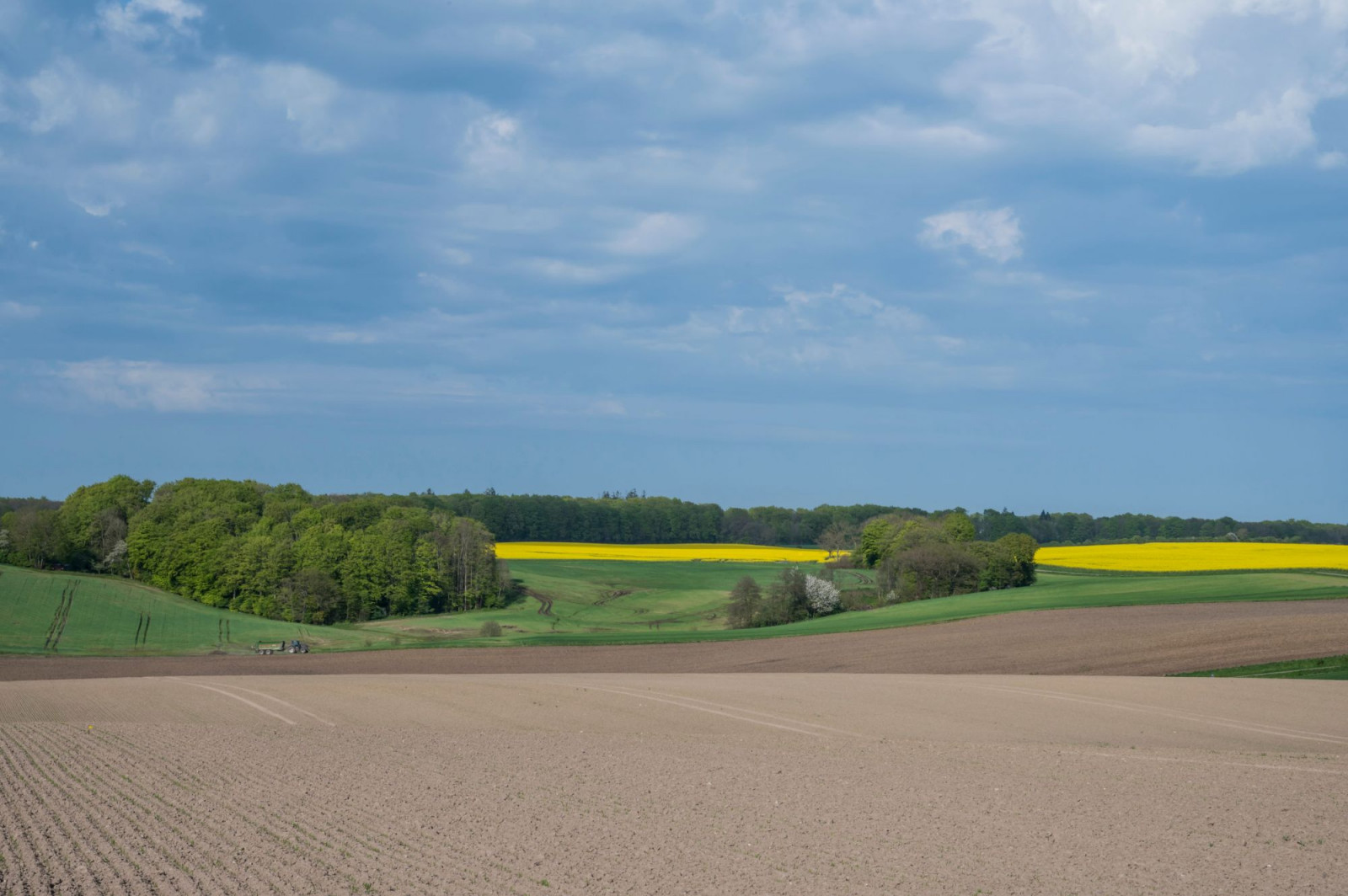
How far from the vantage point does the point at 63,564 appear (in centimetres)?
9356

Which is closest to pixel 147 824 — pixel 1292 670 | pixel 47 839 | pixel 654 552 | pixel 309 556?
pixel 47 839

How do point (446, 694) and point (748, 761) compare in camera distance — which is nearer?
point (748, 761)

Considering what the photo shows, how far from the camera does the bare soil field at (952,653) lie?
3919 centimetres

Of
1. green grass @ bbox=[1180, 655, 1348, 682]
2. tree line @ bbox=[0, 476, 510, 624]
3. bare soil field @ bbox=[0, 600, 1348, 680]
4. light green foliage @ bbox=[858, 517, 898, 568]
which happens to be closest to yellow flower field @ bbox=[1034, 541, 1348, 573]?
light green foliage @ bbox=[858, 517, 898, 568]

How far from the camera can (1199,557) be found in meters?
84.4

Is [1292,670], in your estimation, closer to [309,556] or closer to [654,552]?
[309,556]

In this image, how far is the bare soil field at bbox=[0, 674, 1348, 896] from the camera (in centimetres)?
1121

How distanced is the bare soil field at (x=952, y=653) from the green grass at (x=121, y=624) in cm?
874

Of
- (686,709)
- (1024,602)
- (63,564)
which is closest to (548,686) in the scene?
(686,709)

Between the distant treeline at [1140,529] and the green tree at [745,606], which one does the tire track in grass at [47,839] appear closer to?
the green tree at [745,606]

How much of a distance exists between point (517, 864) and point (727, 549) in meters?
121

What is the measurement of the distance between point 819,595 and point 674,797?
5917 centimetres

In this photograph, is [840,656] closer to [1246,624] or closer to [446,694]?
[1246,624]

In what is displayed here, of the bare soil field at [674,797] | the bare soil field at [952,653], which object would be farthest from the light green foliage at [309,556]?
the bare soil field at [674,797]
